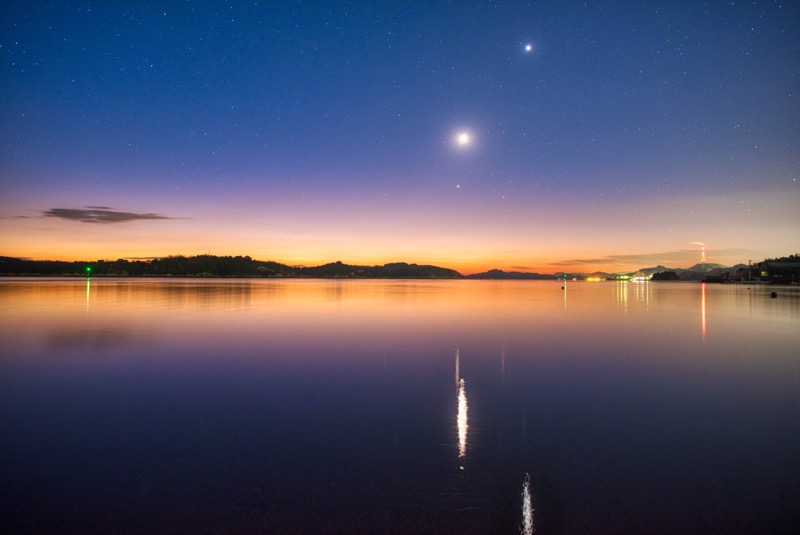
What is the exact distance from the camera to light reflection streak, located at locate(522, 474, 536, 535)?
4.41 metres

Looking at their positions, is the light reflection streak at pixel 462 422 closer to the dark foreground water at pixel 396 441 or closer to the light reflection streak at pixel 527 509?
the dark foreground water at pixel 396 441

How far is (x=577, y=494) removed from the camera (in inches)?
201

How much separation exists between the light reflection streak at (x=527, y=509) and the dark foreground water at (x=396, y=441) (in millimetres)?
22

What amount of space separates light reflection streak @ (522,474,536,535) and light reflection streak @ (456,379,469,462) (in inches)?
34.2

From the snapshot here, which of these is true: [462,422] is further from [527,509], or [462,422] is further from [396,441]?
[527,509]

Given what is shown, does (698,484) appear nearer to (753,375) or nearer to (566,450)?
(566,450)

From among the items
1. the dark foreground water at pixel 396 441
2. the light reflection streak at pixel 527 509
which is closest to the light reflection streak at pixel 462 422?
the dark foreground water at pixel 396 441

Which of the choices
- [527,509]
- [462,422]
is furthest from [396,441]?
[527,509]

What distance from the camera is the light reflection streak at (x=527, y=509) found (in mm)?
4410

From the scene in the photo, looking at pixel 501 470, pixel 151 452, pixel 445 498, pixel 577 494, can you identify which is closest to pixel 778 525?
pixel 577 494

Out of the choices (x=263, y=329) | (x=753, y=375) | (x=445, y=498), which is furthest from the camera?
(x=263, y=329)

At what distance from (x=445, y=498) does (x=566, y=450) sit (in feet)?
8.33

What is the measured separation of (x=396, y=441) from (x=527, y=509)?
252cm

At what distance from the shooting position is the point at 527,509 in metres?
4.76
